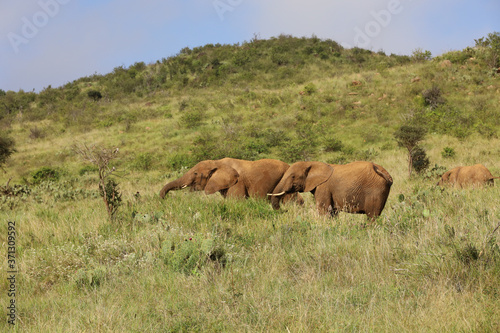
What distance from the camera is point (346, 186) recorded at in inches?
271

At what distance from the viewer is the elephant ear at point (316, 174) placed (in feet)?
23.6

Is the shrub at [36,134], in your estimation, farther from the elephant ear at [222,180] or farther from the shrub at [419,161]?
the shrub at [419,161]

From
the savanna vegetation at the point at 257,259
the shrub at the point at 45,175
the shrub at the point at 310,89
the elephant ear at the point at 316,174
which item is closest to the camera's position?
the savanna vegetation at the point at 257,259

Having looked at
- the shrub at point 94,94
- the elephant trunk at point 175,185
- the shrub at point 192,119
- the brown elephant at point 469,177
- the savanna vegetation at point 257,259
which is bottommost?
the brown elephant at point 469,177

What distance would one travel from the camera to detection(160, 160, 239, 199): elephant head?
8641 mm

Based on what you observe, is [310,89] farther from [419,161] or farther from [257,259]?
[257,259]

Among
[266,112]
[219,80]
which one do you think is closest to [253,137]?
[266,112]

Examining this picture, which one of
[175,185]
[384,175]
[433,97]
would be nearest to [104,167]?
[175,185]

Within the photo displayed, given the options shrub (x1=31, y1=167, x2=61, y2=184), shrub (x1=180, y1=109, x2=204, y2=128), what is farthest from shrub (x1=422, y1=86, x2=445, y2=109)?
shrub (x1=31, y1=167, x2=61, y2=184)

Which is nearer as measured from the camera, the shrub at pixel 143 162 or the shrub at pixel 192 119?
the shrub at pixel 143 162

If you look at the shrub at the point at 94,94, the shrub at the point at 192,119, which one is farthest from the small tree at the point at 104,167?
the shrub at the point at 94,94

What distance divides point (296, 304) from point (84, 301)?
6.20 feet

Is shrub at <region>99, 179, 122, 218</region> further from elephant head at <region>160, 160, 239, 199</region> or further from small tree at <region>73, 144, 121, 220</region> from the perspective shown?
elephant head at <region>160, 160, 239, 199</region>

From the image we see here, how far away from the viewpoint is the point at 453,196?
7199 millimetres
